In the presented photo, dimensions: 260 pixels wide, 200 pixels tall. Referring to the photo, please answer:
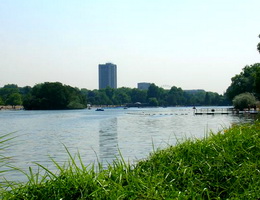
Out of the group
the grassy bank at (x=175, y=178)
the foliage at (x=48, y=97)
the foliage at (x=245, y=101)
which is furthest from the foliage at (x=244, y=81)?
the grassy bank at (x=175, y=178)

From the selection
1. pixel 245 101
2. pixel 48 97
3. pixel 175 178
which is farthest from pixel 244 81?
pixel 175 178

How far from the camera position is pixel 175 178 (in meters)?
6.64

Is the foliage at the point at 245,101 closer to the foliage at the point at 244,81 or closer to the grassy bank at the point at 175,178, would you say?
the foliage at the point at 244,81

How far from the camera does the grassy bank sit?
17.6 ft

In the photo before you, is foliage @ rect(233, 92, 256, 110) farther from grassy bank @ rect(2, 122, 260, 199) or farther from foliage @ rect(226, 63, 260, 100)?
grassy bank @ rect(2, 122, 260, 199)

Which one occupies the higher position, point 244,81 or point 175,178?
point 244,81

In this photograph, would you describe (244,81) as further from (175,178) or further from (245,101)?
(175,178)

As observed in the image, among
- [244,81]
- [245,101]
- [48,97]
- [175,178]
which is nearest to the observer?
[175,178]

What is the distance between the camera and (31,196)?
17.4 ft

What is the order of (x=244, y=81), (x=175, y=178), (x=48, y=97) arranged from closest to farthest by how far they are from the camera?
(x=175, y=178) < (x=244, y=81) < (x=48, y=97)

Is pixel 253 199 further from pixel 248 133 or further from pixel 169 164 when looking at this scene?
pixel 248 133

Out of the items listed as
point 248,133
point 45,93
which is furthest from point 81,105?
point 248,133

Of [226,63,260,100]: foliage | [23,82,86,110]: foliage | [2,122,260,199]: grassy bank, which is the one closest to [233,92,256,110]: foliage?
[226,63,260,100]: foliage

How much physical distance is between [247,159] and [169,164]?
4.84ft
